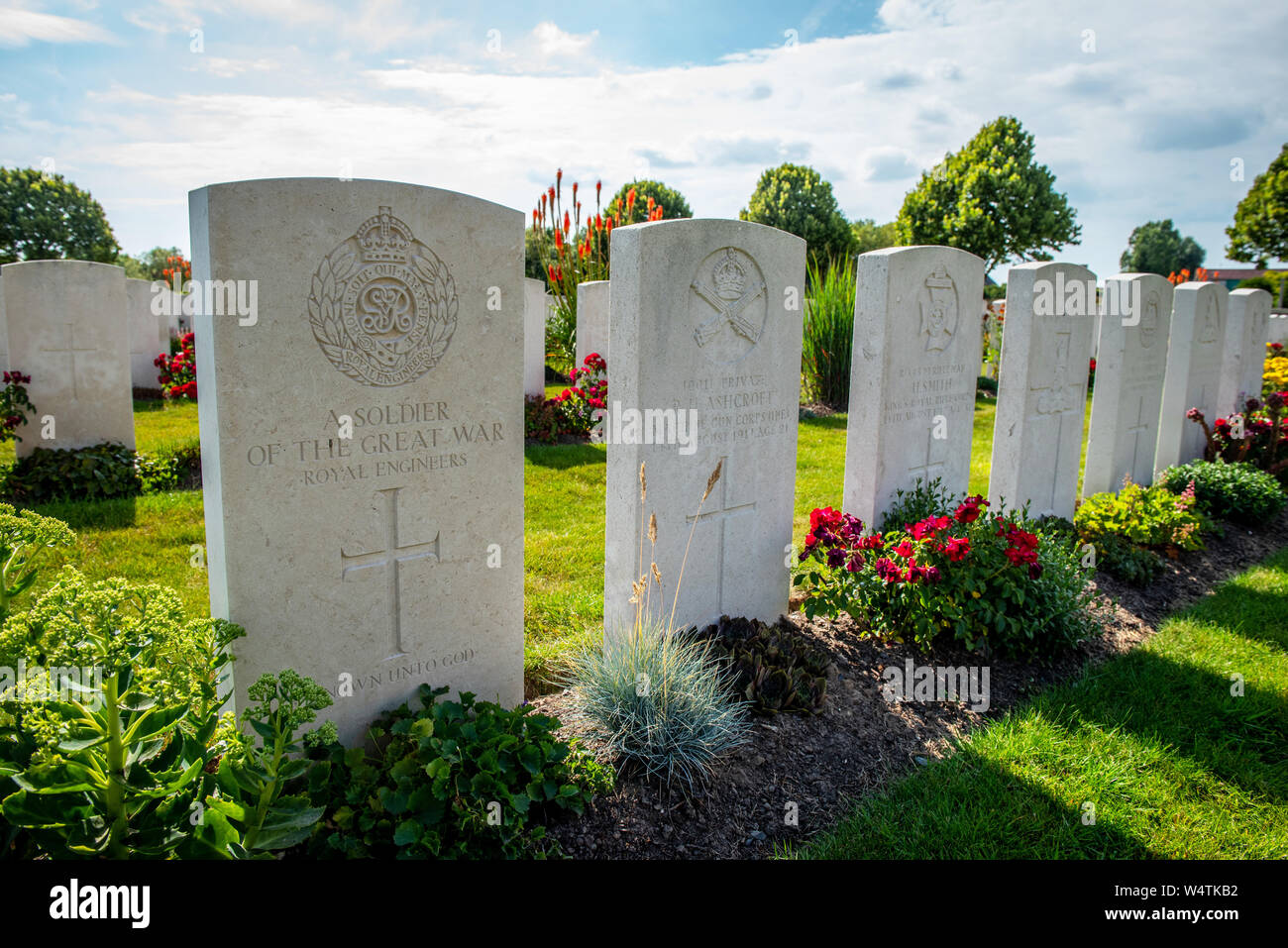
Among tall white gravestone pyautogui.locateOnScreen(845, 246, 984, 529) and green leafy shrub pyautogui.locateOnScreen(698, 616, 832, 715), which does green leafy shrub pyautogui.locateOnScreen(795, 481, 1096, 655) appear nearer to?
green leafy shrub pyautogui.locateOnScreen(698, 616, 832, 715)

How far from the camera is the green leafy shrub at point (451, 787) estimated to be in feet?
8.29

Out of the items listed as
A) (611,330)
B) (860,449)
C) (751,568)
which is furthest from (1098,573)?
(611,330)

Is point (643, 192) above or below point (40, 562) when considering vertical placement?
above

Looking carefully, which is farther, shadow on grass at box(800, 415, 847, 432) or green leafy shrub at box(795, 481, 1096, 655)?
shadow on grass at box(800, 415, 847, 432)

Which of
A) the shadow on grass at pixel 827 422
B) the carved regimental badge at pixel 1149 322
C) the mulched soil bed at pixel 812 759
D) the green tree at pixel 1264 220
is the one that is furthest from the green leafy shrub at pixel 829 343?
the green tree at pixel 1264 220

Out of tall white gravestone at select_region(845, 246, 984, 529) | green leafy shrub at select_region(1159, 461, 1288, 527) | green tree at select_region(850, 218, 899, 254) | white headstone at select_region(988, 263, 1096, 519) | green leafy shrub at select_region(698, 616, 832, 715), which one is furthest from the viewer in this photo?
green tree at select_region(850, 218, 899, 254)

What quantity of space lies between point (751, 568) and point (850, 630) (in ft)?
2.34

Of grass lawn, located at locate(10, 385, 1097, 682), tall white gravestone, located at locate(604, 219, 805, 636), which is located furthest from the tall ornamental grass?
grass lawn, located at locate(10, 385, 1097, 682)

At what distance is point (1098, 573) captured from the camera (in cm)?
584

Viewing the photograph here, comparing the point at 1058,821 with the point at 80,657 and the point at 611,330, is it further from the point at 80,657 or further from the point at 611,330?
the point at 80,657

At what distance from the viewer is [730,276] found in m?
4.02

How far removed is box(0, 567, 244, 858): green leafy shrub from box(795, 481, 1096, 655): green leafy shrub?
9.90 ft

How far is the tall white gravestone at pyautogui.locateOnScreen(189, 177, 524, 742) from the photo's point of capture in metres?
2.67

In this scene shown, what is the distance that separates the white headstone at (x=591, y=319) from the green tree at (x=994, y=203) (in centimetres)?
1630
